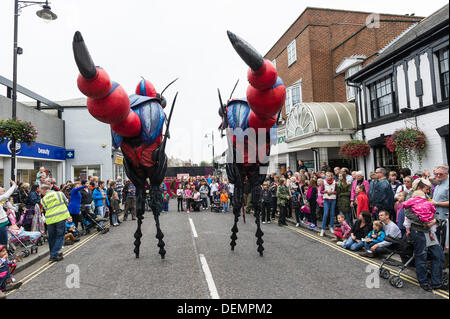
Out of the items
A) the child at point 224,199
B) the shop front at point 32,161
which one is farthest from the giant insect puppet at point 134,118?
the child at point 224,199

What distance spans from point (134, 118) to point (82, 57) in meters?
1.31

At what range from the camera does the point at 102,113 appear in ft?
9.90

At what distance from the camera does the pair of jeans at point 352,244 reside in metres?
5.93

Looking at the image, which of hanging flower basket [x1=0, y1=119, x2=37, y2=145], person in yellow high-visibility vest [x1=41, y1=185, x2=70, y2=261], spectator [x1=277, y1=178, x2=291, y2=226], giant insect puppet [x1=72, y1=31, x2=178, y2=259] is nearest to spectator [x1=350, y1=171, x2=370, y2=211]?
spectator [x1=277, y1=178, x2=291, y2=226]

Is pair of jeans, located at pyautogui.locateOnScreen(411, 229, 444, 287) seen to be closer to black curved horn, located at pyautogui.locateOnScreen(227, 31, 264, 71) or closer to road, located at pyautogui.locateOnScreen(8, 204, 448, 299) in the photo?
road, located at pyautogui.locateOnScreen(8, 204, 448, 299)

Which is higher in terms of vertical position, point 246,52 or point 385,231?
point 246,52

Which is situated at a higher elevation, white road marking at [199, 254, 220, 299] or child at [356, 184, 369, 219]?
child at [356, 184, 369, 219]

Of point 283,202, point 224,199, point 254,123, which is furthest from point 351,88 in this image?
point 254,123

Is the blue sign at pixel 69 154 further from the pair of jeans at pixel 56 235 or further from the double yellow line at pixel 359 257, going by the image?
the double yellow line at pixel 359 257

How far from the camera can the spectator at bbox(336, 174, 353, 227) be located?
7.52m

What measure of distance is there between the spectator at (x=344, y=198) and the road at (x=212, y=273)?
1.17 metres

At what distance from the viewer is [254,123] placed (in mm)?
4133

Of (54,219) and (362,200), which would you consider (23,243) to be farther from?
(362,200)

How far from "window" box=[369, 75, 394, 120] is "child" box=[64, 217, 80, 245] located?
1150 cm
